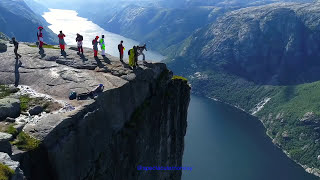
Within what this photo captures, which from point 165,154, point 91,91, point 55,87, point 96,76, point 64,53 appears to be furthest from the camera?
point 165,154

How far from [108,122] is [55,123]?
5.96 metres

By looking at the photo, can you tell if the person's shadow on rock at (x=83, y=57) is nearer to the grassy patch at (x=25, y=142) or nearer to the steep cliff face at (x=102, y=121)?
the steep cliff face at (x=102, y=121)

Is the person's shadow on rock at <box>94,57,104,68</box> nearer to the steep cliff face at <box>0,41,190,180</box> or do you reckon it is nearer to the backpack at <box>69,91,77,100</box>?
the steep cliff face at <box>0,41,190,180</box>

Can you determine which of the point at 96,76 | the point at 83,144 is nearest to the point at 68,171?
the point at 83,144

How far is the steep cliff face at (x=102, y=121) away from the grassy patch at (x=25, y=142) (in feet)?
1.05

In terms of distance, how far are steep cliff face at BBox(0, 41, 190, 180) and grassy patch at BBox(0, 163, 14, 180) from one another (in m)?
3.39

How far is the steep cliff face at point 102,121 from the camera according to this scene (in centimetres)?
2248

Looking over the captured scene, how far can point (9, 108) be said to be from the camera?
966 inches

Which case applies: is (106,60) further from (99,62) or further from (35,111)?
(35,111)

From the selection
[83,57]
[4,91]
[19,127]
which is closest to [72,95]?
Answer: [19,127]

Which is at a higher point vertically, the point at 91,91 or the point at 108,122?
the point at 91,91

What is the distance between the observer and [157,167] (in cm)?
4109

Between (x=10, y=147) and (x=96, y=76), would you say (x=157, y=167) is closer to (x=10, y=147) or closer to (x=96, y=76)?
(x=96, y=76)

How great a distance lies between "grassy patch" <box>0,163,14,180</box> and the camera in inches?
643
